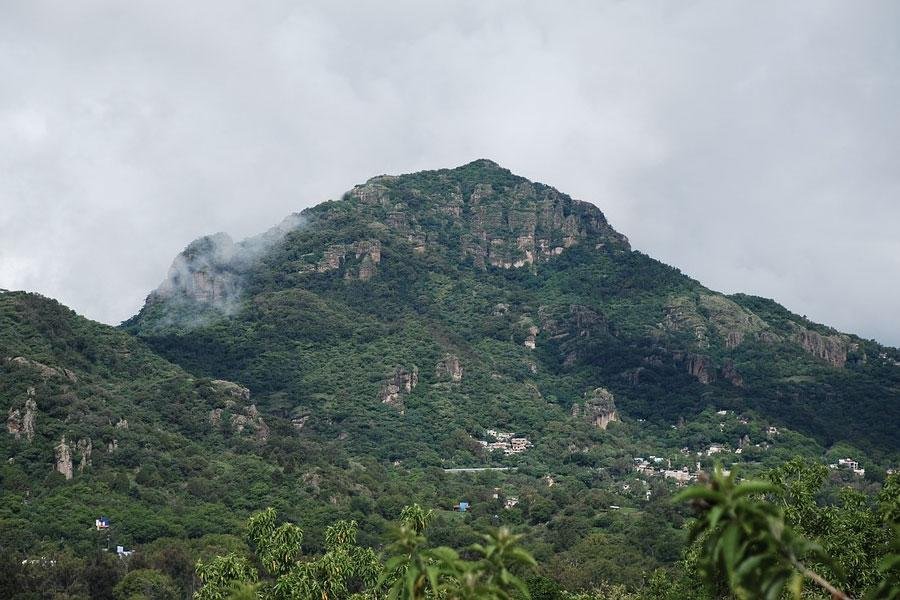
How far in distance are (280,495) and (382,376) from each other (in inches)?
2959

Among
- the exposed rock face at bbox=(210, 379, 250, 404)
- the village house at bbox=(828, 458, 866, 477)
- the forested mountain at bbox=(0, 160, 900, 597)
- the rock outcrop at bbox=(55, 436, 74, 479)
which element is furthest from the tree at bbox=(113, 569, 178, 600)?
the village house at bbox=(828, 458, 866, 477)

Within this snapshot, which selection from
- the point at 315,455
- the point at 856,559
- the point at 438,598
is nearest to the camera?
the point at 438,598

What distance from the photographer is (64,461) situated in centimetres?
11306

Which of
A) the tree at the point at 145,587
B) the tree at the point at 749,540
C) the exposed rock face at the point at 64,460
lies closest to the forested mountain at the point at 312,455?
the exposed rock face at the point at 64,460

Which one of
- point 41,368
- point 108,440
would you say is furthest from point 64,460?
point 41,368

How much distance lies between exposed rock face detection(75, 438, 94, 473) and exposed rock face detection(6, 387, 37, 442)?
5.76 meters

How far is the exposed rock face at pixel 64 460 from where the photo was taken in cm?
11219

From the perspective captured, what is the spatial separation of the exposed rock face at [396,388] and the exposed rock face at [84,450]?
267 ft

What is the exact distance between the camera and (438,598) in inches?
1517

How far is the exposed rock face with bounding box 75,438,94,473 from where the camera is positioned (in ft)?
382

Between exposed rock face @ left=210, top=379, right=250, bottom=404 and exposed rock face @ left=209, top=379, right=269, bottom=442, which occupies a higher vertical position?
exposed rock face @ left=210, top=379, right=250, bottom=404

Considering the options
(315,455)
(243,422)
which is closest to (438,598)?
(315,455)

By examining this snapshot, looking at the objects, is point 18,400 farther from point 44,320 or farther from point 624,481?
point 624,481

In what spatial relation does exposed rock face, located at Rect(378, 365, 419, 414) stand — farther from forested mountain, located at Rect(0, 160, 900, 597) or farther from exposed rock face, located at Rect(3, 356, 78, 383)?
exposed rock face, located at Rect(3, 356, 78, 383)
